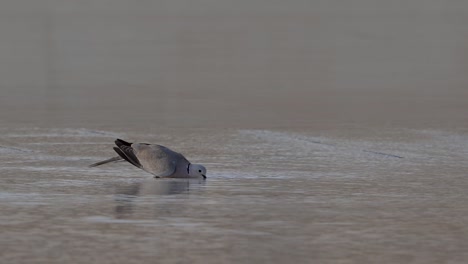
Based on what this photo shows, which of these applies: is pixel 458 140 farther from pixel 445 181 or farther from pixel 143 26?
pixel 143 26

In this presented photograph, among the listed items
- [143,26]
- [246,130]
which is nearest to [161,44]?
[143,26]

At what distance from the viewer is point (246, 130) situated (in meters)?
15.5

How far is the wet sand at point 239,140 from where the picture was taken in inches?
332

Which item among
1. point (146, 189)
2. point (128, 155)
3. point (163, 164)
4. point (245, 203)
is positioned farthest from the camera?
point (128, 155)

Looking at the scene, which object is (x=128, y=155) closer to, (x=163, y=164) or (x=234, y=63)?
(x=163, y=164)

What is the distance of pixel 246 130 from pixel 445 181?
14.9 ft

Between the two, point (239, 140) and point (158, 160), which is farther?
point (239, 140)

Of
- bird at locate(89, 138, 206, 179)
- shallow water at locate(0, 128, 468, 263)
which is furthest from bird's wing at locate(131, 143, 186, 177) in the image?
shallow water at locate(0, 128, 468, 263)

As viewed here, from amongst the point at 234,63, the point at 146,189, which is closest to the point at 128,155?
the point at 146,189

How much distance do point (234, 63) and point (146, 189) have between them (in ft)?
49.3

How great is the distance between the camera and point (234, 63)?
25656 millimetres

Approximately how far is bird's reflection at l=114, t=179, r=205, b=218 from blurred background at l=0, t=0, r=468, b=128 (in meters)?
4.74

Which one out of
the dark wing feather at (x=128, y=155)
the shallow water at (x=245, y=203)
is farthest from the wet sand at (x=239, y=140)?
the dark wing feather at (x=128, y=155)

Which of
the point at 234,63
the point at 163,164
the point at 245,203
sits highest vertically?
the point at 234,63
